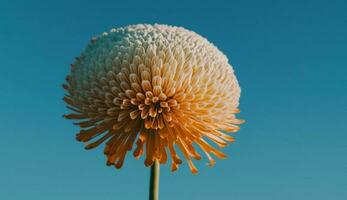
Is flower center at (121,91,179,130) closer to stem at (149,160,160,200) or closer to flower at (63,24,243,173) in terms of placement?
flower at (63,24,243,173)

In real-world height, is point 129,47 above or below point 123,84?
above

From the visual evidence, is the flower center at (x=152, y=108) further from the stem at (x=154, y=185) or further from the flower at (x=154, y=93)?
the stem at (x=154, y=185)

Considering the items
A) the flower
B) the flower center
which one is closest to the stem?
the flower

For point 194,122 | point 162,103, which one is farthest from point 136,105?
point 194,122

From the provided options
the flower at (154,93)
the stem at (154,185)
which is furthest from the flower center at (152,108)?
the stem at (154,185)

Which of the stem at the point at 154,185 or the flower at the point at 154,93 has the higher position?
the flower at the point at 154,93

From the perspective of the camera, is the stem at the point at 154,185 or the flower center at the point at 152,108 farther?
the flower center at the point at 152,108

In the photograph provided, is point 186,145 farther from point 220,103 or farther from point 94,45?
point 94,45

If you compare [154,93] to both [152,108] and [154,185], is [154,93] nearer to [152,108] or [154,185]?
[152,108]
